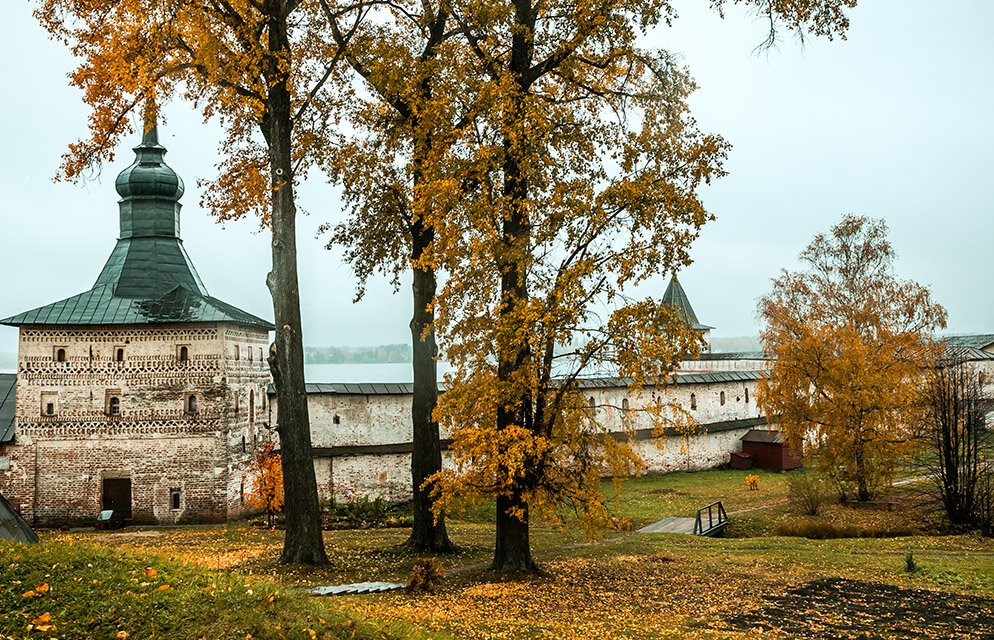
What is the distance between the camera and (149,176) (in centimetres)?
2194

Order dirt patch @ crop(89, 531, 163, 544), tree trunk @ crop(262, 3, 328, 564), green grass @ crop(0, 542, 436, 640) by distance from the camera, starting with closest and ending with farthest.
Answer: green grass @ crop(0, 542, 436, 640) → tree trunk @ crop(262, 3, 328, 564) → dirt patch @ crop(89, 531, 163, 544)

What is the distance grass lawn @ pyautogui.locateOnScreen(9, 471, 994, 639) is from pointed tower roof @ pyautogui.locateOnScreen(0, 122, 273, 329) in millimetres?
5792

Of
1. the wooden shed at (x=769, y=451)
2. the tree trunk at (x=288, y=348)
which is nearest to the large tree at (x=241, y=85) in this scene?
the tree trunk at (x=288, y=348)

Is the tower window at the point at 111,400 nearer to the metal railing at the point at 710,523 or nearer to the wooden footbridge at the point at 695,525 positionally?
the wooden footbridge at the point at 695,525

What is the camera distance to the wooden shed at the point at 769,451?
2956cm

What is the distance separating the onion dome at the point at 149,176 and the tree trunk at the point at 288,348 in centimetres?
1109

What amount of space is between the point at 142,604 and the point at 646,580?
26.3 feet

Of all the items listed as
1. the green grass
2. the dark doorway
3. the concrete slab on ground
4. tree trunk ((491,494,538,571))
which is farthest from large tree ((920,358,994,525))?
the dark doorway

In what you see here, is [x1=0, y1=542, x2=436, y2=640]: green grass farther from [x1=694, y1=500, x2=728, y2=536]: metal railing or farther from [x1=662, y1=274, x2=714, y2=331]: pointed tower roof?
[x1=662, y1=274, x2=714, y2=331]: pointed tower roof

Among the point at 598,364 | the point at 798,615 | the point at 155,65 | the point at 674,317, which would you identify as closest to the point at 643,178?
the point at 674,317

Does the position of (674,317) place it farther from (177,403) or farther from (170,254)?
(170,254)

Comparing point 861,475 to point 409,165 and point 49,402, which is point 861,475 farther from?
point 49,402

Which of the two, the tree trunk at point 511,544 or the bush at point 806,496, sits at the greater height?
the tree trunk at point 511,544

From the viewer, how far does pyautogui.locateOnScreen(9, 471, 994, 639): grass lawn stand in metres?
8.48
